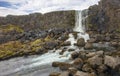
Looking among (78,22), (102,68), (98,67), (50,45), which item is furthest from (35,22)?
(102,68)

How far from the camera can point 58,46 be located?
84188 millimetres

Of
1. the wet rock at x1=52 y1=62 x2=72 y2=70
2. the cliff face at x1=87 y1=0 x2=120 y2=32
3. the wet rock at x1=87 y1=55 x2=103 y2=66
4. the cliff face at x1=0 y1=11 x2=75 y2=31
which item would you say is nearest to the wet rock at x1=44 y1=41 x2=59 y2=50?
the wet rock at x1=52 y1=62 x2=72 y2=70

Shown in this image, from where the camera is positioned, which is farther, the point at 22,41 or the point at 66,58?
the point at 22,41

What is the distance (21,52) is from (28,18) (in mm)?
68992

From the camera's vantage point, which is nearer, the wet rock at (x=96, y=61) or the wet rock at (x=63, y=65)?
the wet rock at (x=96, y=61)

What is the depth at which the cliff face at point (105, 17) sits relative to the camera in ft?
394

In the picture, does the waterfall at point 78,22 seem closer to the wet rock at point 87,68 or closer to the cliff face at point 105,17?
the cliff face at point 105,17

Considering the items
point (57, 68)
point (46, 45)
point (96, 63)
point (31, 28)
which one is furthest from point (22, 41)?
point (96, 63)

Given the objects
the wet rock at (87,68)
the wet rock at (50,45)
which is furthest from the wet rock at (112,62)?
the wet rock at (50,45)

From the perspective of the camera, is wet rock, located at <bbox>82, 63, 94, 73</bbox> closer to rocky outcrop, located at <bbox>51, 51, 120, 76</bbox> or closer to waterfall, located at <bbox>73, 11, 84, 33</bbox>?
rocky outcrop, located at <bbox>51, 51, 120, 76</bbox>

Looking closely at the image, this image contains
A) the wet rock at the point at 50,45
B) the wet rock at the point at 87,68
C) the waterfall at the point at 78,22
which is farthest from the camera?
the waterfall at the point at 78,22

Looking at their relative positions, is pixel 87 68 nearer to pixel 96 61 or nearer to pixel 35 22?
pixel 96 61

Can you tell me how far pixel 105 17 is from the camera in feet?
401

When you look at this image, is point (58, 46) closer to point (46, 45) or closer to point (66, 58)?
point (46, 45)
